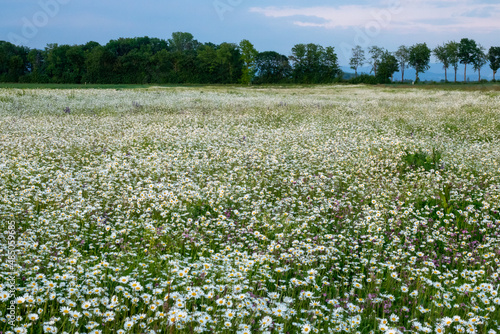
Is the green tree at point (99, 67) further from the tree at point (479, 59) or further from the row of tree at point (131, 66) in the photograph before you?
the tree at point (479, 59)

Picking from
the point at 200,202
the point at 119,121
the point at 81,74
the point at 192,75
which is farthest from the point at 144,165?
the point at 81,74

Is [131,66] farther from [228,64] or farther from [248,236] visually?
[248,236]

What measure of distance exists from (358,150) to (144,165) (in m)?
5.91

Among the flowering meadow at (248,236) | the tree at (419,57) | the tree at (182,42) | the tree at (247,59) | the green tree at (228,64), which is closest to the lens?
the flowering meadow at (248,236)

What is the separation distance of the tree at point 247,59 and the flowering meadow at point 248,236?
89.7m

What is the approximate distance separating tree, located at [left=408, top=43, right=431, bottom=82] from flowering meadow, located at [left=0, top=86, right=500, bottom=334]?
405 ft

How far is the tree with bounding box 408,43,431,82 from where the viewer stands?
12056 centimetres

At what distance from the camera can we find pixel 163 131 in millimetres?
12820

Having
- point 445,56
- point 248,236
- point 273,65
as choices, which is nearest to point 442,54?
point 445,56

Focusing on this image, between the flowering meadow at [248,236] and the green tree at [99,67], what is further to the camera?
the green tree at [99,67]

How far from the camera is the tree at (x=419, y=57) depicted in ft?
396

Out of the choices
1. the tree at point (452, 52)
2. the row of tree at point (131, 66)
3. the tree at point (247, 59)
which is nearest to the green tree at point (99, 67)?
the row of tree at point (131, 66)

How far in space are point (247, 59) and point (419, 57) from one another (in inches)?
2368

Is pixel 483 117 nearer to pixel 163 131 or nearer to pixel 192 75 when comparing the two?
pixel 163 131
